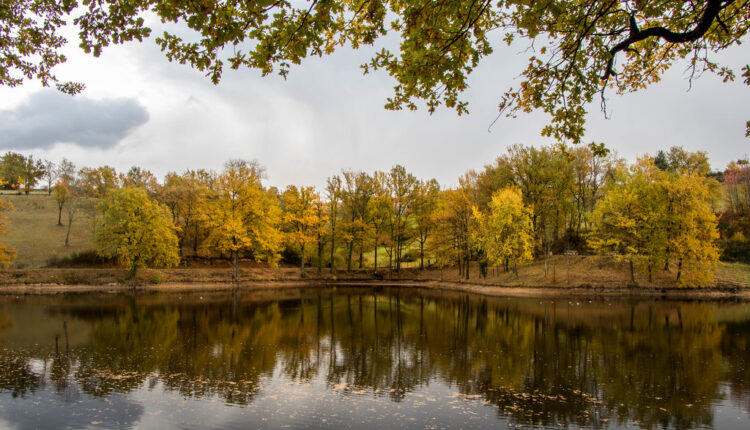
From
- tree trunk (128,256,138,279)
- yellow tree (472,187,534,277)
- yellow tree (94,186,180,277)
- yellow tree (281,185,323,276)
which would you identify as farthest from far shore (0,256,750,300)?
yellow tree (281,185,323,276)

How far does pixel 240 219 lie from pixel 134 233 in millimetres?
10580

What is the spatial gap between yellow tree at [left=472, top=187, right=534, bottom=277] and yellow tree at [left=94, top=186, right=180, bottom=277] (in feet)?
107

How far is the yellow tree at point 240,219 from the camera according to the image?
4572 cm

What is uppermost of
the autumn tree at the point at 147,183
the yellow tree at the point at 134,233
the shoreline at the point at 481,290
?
the autumn tree at the point at 147,183

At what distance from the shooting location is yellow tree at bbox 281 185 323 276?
5128cm

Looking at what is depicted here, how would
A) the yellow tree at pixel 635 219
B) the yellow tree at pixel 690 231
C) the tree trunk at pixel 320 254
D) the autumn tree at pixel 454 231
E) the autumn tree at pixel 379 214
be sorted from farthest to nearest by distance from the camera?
the autumn tree at pixel 379 214 → the tree trunk at pixel 320 254 → the autumn tree at pixel 454 231 → the yellow tree at pixel 635 219 → the yellow tree at pixel 690 231

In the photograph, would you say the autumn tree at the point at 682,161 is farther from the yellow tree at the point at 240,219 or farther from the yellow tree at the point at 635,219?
the yellow tree at the point at 240,219

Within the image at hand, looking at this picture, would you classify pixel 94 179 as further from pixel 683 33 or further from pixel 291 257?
pixel 683 33

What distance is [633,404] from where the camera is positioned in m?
10.1

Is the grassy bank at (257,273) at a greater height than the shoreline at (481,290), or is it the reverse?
the grassy bank at (257,273)

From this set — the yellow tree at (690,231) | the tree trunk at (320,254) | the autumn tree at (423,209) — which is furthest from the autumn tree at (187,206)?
the yellow tree at (690,231)

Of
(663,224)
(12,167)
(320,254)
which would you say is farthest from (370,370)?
(12,167)

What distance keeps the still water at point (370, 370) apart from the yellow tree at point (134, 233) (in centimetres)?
1475

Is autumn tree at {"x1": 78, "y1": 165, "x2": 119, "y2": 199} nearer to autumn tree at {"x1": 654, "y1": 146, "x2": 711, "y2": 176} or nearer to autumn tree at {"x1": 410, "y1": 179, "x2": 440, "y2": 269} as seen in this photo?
autumn tree at {"x1": 410, "y1": 179, "x2": 440, "y2": 269}
